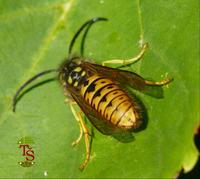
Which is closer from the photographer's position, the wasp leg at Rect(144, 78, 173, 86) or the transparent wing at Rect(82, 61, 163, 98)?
the wasp leg at Rect(144, 78, 173, 86)

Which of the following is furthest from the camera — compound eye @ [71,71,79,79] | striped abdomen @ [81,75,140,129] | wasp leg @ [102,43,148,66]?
compound eye @ [71,71,79,79]

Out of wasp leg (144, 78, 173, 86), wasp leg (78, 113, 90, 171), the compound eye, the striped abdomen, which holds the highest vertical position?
wasp leg (144, 78, 173, 86)

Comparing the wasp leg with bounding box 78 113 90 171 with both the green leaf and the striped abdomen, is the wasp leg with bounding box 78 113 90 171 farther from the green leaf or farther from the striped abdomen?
the striped abdomen

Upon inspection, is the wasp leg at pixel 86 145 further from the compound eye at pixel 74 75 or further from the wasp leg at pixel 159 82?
the wasp leg at pixel 159 82

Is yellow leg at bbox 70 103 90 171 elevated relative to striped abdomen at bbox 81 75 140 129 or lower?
lower

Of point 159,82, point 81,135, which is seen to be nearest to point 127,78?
point 159,82

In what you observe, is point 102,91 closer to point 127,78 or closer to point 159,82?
point 127,78

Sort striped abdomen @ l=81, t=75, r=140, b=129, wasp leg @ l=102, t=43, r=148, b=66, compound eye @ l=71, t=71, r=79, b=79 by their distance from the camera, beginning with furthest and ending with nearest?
compound eye @ l=71, t=71, r=79, b=79 < wasp leg @ l=102, t=43, r=148, b=66 < striped abdomen @ l=81, t=75, r=140, b=129

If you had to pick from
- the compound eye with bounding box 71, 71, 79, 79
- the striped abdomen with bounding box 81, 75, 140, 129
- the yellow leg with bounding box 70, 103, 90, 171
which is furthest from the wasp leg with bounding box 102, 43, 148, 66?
the yellow leg with bounding box 70, 103, 90, 171
